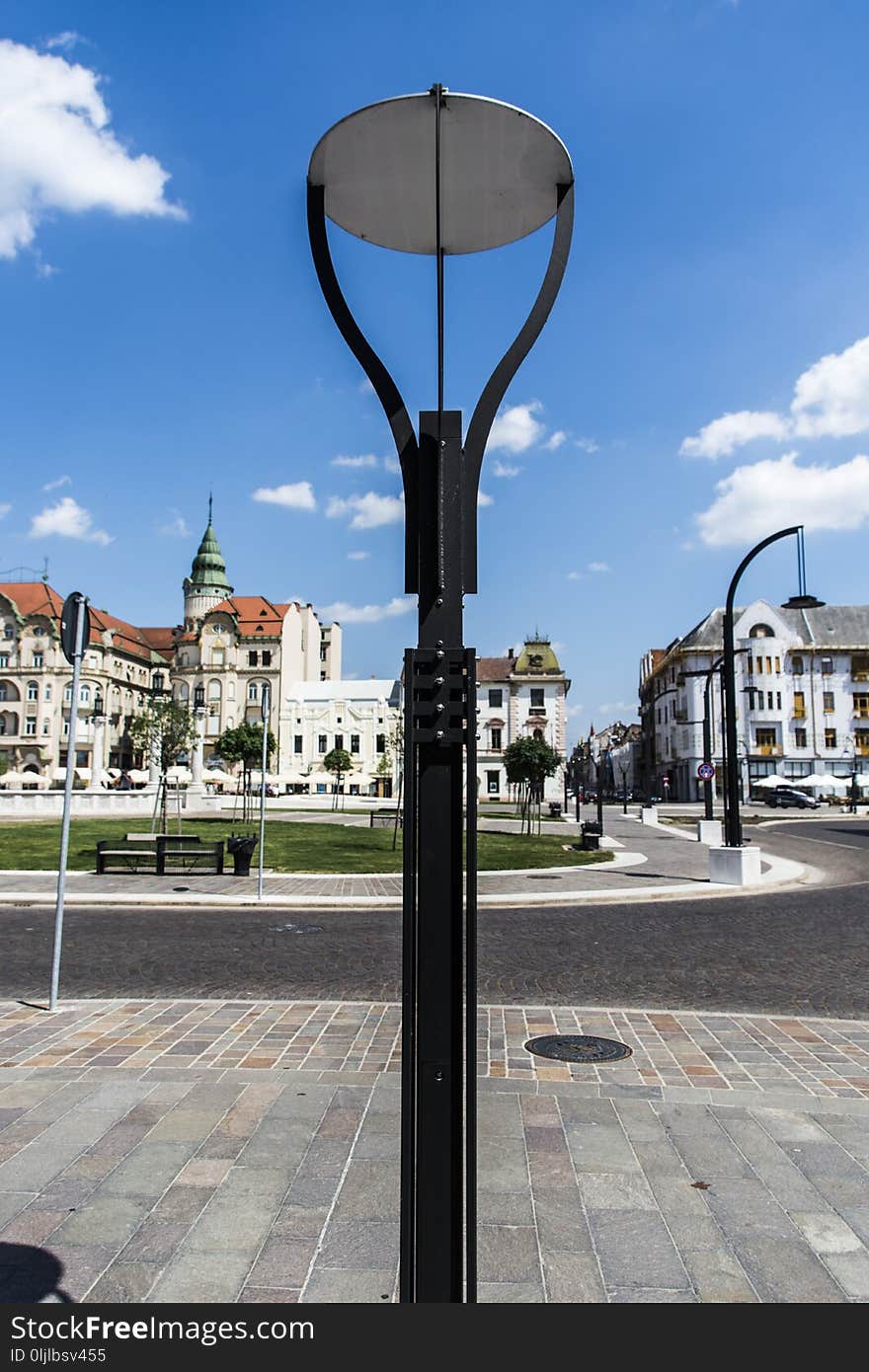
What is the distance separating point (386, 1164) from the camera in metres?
4.45

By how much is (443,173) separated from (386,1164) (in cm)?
429

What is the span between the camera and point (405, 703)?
108 inches

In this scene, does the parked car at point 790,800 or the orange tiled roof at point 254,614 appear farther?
the orange tiled roof at point 254,614

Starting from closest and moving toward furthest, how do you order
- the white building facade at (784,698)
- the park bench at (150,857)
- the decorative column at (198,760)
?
1. the park bench at (150,857)
2. the decorative column at (198,760)
3. the white building facade at (784,698)

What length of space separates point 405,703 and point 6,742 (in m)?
96.2

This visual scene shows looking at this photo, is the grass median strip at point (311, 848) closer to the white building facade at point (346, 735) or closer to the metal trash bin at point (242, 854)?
the metal trash bin at point (242, 854)

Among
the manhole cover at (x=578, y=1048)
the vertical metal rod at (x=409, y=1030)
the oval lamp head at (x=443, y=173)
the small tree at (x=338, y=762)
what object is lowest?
the manhole cover at (x=578, y=1048)

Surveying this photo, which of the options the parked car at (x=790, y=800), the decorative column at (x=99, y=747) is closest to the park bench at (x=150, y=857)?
the parked car at (x=790, y=800)

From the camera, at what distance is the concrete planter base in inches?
706

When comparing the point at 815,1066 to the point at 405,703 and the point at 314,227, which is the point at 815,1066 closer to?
the point at 405,703

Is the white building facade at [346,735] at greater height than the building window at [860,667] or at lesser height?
lesser

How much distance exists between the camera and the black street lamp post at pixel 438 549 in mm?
2609

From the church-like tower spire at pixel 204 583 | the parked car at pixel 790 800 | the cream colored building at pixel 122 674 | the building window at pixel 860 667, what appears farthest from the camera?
the church-like tower spire at pixel 204 583

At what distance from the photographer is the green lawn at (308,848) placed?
68.9 feet
